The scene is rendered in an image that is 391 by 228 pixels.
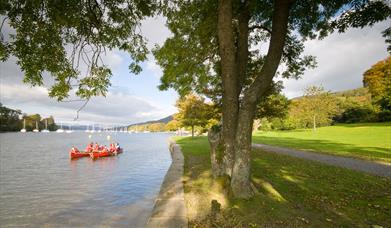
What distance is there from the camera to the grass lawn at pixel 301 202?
264 inches

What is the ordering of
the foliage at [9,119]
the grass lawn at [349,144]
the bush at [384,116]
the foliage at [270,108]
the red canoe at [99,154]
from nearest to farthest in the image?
the grass lawn at [349,144] → the foliage at [270,108] → the red canoe at [99,154] → the bush at [384,116] → the foliage at [9,119]


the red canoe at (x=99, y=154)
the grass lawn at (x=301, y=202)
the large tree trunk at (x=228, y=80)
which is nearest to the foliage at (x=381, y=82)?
the red canoe at (x=99, y=154)

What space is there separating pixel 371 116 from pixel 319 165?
60012 mm

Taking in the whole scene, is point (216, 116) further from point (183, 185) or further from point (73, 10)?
point (73, 10)

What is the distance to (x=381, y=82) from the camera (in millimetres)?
63438

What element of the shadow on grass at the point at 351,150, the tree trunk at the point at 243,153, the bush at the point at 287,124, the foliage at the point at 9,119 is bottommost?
the shadow on grass at the point at 351,150

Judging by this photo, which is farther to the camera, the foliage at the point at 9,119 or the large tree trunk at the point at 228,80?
the foliage at the point at 9,119

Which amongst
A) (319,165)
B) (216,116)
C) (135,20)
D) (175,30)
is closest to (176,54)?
(175,30)

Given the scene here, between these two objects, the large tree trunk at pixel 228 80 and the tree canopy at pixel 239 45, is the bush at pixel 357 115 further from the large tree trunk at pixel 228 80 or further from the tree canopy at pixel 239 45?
the large tree trunk at pixel 228 80

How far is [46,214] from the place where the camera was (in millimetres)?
10211

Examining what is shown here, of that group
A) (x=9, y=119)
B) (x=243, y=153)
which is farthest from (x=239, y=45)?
(x=9, y=119)

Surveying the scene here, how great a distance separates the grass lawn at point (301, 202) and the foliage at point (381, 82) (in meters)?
57.3

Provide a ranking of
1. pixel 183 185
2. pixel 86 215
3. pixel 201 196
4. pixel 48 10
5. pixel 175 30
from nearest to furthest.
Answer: pixel 48 10, pixel 201 196, pixel 86 215, pixel 183 185, pixel 175 30

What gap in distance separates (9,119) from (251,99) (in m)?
179
